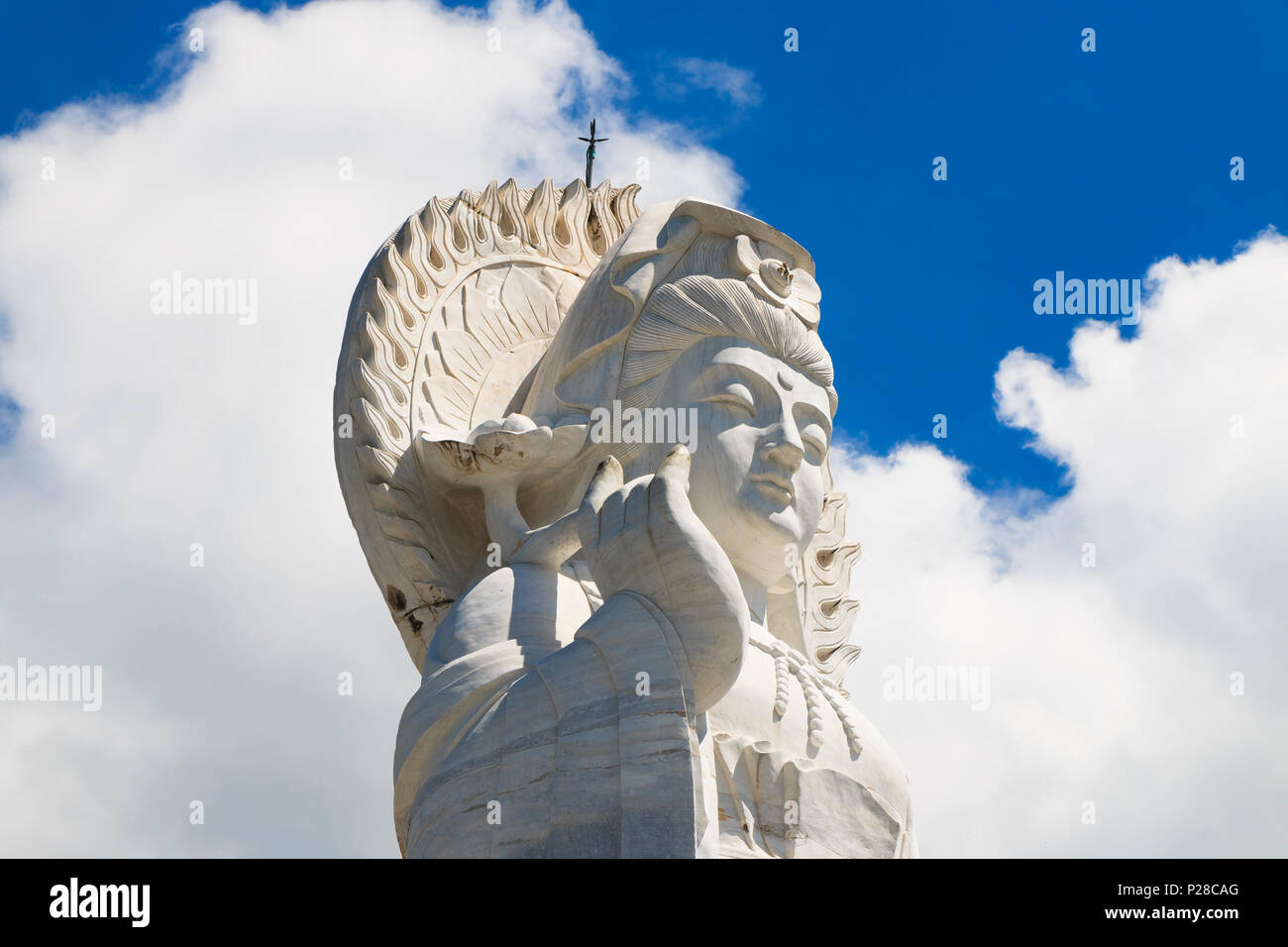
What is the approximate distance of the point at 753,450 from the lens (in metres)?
10.1

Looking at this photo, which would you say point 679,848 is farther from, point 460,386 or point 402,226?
point 402,226

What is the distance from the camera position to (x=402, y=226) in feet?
37.2

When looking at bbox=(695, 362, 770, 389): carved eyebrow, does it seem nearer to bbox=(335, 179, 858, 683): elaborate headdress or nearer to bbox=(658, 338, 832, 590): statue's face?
Result: bbox=(658, 338, 832, 590): statue's face

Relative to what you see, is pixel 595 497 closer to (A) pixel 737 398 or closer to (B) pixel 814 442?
(A) pixel 737 398

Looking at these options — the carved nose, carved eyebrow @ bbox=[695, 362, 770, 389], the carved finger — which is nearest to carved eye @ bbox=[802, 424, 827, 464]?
the carved nose

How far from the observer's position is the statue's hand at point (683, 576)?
8336 mm

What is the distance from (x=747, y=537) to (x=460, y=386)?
75.0 inches

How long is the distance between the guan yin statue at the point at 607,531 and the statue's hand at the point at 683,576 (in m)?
0.01

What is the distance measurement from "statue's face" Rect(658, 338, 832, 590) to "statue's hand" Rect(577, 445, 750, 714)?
1447mm

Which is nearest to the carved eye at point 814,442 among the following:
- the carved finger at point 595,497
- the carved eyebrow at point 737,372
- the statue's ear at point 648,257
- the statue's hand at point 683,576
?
the carved eyebrow at point 737,372

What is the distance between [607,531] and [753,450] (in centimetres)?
168

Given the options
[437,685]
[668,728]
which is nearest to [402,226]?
[437,685]

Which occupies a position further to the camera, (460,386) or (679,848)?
(460,386)
